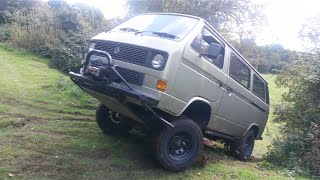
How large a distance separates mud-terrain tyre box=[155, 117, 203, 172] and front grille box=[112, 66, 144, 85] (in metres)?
0.86

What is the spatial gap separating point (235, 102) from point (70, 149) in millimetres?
3252

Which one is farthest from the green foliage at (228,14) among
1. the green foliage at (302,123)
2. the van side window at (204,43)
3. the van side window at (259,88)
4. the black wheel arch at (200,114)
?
the black wheel arch at (200,114)

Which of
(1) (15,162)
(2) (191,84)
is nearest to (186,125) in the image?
(2) (191,84)

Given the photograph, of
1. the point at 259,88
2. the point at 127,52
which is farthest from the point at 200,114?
the point at 259,88

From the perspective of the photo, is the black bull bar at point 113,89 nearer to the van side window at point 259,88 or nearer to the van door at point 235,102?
the van door at point 235,102

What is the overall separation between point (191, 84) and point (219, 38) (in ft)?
4.06

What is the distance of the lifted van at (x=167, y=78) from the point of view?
4855 millimetres

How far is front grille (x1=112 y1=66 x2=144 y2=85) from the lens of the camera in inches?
193

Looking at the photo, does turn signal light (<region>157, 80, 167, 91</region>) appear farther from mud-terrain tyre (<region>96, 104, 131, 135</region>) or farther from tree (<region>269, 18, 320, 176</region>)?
tree (<region>269, 18, 320, 176</region>)

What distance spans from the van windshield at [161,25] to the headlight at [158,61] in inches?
20.6

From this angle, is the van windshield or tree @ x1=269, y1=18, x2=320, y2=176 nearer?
the van windshield

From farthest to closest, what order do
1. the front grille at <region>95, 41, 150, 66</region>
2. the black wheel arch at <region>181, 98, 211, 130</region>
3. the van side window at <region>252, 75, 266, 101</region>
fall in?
the van side window at <region>252, 75, 266, 101</region>
the black wheel arch at <region>181, 98, 211, 130</region>
the front grille at <region>95, 41, 150, 66</region>

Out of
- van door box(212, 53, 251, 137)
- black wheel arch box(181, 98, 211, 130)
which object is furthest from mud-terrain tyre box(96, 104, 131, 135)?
van door box(212, 53, 251, 137)

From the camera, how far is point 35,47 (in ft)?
49.3
